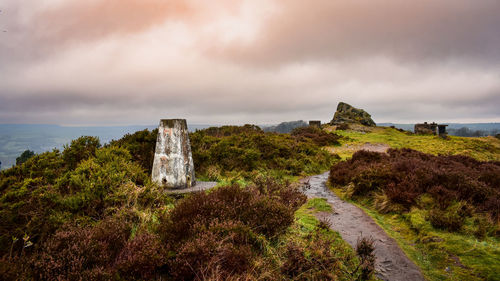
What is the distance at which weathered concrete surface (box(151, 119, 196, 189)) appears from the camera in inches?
268

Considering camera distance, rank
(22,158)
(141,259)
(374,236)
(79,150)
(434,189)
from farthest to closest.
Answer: (22,158)
(79,150)
(434,189)
(374,236)
(141,259)

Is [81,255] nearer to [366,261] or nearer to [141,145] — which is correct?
Result: [366,261]

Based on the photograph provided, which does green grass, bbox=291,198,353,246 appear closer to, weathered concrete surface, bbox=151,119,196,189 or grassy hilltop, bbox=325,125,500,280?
grassy hilltop, bbox=325,125,500,280

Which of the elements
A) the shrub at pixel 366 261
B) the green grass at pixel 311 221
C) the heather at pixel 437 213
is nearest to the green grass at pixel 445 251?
the heather at pixel 437 213

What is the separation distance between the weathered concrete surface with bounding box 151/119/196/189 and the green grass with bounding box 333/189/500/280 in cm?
588

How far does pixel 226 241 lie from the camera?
338cm

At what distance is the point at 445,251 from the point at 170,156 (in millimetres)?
6895

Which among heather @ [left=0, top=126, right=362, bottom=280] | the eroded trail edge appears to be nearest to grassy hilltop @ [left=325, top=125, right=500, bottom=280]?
the eroded trail edge

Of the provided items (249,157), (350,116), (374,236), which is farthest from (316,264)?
(350,116)

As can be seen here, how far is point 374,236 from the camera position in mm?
5391

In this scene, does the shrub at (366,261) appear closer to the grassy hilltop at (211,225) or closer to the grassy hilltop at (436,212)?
the grassy hilltop at (211,225)

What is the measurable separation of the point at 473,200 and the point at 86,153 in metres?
11.3

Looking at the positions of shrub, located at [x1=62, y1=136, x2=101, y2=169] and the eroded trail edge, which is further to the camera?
shrub, located at [x1=62, y1=136, x2=101, y2=169]

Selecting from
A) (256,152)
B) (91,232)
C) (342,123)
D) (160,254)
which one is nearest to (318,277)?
(160,254)
